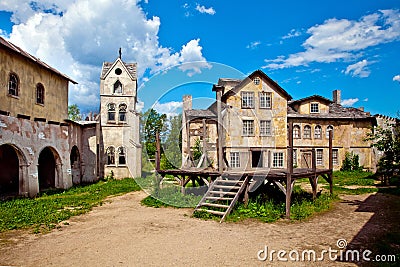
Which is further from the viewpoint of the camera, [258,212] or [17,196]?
[17,196]

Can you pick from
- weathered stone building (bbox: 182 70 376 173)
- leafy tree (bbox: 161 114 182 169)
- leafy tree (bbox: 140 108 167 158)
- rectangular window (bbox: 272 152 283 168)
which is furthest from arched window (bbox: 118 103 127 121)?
rectangular window (bbox: 272 152 283 168)

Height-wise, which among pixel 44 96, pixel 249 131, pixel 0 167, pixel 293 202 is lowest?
pixel 293 202

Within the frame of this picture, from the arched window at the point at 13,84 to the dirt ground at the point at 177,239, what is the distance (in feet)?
28.9

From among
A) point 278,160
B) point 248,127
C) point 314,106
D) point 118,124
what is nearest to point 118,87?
point 118,124

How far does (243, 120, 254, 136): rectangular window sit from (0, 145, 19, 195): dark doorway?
646 inches

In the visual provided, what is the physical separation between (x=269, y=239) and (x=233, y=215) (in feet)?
8.25

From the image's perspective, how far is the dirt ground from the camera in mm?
6207

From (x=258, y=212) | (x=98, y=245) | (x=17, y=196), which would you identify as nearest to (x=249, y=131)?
(x=258, y=212)

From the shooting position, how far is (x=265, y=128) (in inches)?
984

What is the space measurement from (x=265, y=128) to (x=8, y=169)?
1927 centimetres

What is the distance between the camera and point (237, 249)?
6848 mm

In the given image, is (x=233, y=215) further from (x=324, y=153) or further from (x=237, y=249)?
(x=324, y=153)

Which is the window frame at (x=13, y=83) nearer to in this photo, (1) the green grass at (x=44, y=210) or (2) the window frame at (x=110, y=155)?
(1) the green grass at (x=44, y=210)

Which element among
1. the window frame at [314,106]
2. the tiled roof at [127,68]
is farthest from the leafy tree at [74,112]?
the window frame at [314,106]
